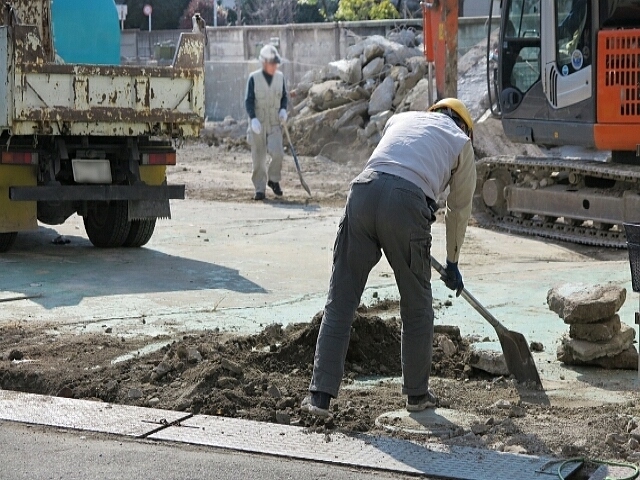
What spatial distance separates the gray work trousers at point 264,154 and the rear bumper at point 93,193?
192 inches

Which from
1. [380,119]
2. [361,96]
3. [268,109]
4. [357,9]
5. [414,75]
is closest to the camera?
[268,109]

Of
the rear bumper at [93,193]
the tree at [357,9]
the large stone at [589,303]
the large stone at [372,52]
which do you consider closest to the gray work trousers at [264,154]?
the rear bumper at [93,193]

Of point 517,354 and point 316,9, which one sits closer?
point 517,354

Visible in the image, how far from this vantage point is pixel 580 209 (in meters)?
13.4

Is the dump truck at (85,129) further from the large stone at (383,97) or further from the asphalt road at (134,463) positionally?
the large stone at (383,97)

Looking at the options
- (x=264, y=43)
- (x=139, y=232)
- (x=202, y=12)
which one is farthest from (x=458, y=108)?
(x=202, y=12)

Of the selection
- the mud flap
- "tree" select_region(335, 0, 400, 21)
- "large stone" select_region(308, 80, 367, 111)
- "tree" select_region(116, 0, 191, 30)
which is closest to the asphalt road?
the mud flap

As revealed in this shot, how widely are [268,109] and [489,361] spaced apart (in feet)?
33.5

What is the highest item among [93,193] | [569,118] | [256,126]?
[569,118]

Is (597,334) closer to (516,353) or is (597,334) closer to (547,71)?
(516,353)

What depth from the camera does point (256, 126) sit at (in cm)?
1656

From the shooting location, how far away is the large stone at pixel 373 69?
78.3 feet

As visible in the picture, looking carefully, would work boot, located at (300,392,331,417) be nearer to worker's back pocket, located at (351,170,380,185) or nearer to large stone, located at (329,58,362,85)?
worker's back pocket, located at (351,170,380,185)

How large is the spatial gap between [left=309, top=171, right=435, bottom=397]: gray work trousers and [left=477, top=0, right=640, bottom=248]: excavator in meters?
6.97
